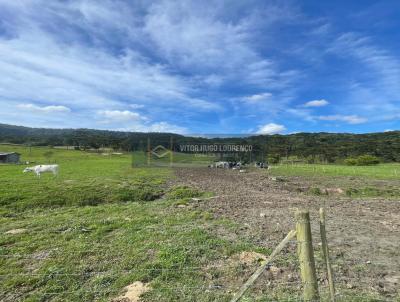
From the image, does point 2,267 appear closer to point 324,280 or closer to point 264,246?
point 264,246

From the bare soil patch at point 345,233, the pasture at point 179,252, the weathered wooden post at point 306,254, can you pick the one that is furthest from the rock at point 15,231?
the weathered wooden post at point 306,254

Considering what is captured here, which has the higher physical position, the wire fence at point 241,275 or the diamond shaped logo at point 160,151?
the diamond shaped logo at point 160,151

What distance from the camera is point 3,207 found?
42.1 feet

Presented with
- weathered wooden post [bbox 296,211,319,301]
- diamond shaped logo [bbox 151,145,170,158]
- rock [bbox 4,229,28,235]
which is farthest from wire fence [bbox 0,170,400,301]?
diamond shaped logo [bbox 151,145,170,158]

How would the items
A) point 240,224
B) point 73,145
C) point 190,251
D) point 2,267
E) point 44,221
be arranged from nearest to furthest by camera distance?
point 2,267, point 190,251, point 240,224, point 44,221, point 73,145

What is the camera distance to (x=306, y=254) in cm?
372

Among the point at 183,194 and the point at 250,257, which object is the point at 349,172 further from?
the point at 250,257

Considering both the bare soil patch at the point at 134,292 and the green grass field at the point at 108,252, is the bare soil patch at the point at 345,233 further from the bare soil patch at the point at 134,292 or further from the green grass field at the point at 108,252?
the bare soil patch at the point at 134,292

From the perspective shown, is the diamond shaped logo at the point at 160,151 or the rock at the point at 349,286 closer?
the rock at the point at 349,286

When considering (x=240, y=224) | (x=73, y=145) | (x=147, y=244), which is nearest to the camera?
(x=147, y=244)

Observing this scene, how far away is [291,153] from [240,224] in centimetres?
9418

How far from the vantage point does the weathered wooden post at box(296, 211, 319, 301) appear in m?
3.72

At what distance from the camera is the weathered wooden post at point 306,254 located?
372 centimetres

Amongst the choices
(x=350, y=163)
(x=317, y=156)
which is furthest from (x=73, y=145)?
(x=350, y=163)
